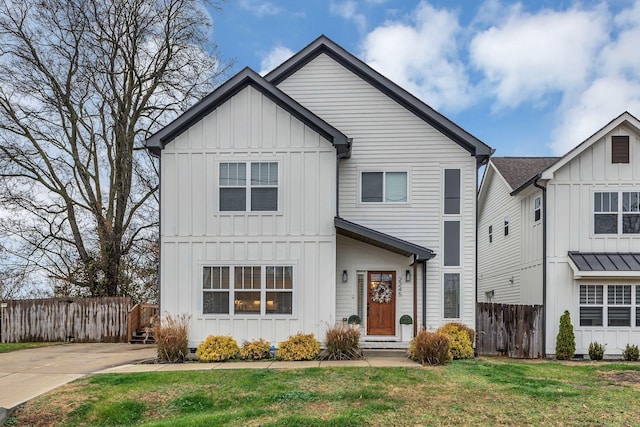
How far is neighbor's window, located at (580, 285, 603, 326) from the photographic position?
1567 centimetres

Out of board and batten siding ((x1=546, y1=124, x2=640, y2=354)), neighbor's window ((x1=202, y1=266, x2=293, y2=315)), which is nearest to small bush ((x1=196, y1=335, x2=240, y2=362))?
neighbor's window ((x1=202, y1=266, x2=293, y2=315))

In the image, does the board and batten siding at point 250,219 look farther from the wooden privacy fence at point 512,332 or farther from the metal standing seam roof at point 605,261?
the metal standing seam roof at point 605,261

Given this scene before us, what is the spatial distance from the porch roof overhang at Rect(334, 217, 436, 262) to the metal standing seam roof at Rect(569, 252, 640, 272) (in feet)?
14.8

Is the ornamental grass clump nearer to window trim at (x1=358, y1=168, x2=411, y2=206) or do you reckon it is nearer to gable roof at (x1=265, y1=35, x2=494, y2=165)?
window trim at (x1=358, y1=168, x2=411, y2=206)

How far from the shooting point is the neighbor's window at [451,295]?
1573 centimetres

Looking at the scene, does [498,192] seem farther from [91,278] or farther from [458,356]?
[91,278]

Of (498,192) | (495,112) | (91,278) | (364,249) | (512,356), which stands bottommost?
(512,356)

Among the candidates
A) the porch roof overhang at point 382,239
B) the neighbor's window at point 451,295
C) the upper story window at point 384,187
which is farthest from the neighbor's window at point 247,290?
the neighbor's window at point 451,295

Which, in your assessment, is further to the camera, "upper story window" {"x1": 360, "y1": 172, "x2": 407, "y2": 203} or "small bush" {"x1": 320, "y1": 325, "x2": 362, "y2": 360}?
"upper story window" {"x1": 360, "y1": 172, "x2": 407, "y2": 203}

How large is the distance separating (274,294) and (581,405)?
818 cm

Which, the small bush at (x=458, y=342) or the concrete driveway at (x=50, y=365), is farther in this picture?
the small bush at (x=458, y=342)

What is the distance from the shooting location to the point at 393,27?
19.0 meters

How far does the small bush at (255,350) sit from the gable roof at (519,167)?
1060 centimetres

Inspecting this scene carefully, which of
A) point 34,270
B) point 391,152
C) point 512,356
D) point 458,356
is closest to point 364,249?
point 391,152
